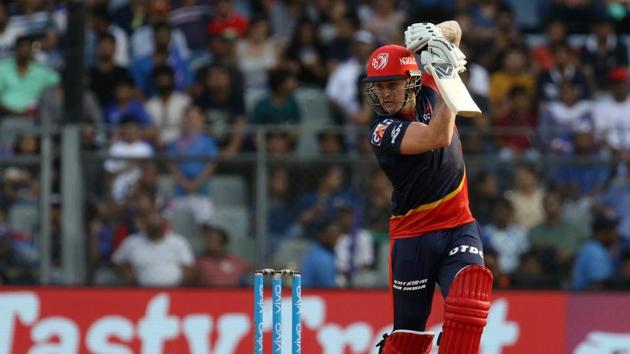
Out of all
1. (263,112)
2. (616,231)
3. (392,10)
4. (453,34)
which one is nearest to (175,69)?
(263,112)

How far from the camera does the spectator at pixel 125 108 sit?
12.8m

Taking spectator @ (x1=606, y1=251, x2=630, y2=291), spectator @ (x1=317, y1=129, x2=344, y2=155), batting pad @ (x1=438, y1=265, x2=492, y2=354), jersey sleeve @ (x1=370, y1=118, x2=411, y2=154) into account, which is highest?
spectator @ (x1=317, y1=129, x2=344, y2=155)

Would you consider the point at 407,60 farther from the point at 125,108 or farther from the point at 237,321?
the point at 125,108

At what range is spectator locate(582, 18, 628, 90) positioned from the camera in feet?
47.9

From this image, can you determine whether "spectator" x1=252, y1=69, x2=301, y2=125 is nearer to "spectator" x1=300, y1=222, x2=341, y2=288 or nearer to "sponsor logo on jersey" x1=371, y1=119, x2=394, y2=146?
"spectator" x1=300, y1=222, x2=341, y2=288

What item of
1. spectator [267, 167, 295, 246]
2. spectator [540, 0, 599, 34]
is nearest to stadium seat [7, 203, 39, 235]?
spectator [267, 167, 295, 246]

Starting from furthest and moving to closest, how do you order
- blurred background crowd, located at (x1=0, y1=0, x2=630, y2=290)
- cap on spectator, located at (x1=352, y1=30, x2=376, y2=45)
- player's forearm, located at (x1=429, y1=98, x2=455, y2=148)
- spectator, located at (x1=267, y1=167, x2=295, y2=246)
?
cap on spectator, located at (x1=352, y1=30, x2=376, y2=45) < spectator, located at (x1=267, y1=167, x2=295, y2=246) < blurred background crowd, located at (x1=0, y1=0, x2=630, y2=290) < player's forearm, located at (x1=429, y1=98, x2=455, y2=148)

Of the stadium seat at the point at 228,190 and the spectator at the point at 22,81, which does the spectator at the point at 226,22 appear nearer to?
the spectator at the point at 22,81

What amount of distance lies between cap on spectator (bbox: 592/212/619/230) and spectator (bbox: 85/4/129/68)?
479cm

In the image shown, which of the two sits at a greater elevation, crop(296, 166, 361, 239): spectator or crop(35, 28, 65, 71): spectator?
crop(35, 28, 65, 71): spectator

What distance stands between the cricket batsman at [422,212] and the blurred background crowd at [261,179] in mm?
3735

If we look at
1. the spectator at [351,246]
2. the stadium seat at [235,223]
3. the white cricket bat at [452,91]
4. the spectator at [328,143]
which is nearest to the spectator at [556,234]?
the spectator at [351,246]

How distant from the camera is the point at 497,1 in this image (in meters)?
15.3

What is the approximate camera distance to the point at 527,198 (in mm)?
11883
